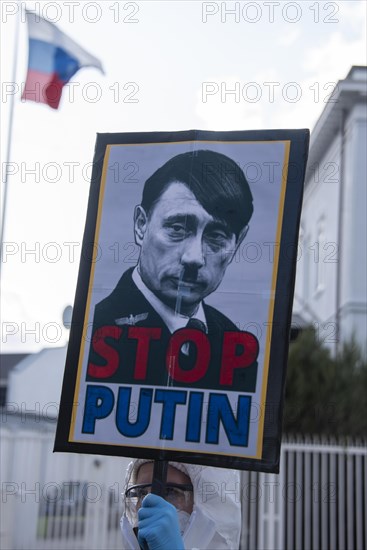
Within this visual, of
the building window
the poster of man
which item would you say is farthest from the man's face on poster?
the building window

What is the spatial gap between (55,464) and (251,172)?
275 inches

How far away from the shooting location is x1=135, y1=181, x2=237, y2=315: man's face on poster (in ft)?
10.8

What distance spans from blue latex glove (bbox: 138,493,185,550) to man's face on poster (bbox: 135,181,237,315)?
2.22ft

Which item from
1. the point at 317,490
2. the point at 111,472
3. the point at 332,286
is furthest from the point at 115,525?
the point at 332,286

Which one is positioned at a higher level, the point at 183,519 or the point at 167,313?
the point at 167,313

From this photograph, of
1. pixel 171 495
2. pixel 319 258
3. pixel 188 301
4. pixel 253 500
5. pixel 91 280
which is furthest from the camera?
pixel 319 258

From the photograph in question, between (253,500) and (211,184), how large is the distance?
6652 mm

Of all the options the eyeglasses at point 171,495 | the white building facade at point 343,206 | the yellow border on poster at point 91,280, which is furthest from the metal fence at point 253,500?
the yellow border on poster at point 91,280

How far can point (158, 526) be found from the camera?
2.98 m

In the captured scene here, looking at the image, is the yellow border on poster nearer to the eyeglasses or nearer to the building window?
the eyeglasses

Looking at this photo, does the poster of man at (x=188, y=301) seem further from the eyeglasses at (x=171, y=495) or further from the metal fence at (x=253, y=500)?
the metal fence at (x=253, y=500)

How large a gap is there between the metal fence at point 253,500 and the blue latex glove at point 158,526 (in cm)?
645

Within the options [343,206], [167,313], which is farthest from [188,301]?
[343,206]

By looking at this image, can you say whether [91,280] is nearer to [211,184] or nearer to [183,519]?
[211,184]
